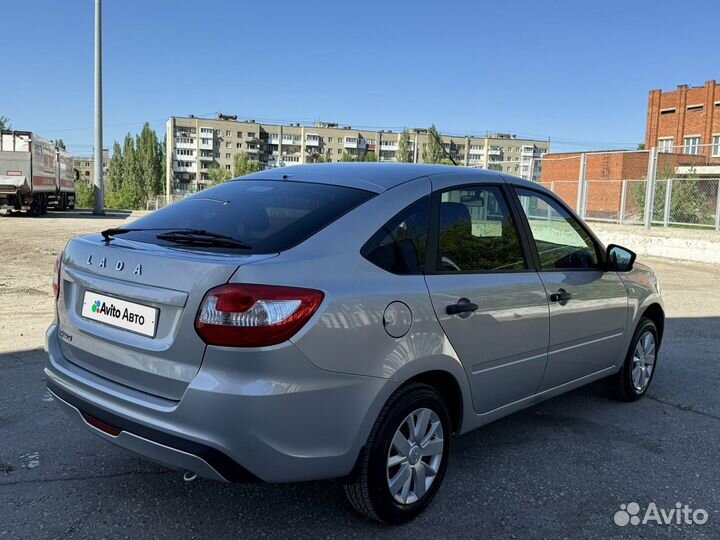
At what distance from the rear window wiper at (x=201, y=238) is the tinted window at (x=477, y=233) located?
1012mm

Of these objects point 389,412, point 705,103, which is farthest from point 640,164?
point 389,412

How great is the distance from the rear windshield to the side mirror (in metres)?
2.11

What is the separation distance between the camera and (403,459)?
9.43 ft

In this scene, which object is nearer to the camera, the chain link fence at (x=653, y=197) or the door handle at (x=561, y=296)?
the door handle at (x=561, y=296)

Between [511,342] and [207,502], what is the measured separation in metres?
1.79

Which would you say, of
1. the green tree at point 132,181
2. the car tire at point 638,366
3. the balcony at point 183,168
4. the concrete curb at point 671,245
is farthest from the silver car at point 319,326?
the balcony at point 183,168

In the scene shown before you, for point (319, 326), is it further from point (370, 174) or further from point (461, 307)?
point (370, 174)

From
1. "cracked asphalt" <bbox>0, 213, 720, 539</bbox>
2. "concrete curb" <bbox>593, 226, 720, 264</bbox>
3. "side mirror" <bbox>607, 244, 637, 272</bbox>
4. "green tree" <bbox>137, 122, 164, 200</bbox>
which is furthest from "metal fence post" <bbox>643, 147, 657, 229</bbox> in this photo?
"green tree" <bbox>137, 122, 164, 200</bbox>

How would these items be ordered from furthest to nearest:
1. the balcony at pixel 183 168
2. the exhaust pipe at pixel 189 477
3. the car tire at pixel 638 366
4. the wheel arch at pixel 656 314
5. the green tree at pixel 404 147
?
the balcony at pixel 183 168
the green tree at pixel 404 147
the wheel arch at pixel 656 314
the car tire at pixel 638 366
the exhaust pipe at pixel 189 477

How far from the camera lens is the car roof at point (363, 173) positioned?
126 inches

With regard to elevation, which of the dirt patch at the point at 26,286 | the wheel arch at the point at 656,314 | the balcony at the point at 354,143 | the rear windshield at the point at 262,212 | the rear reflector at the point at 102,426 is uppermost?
the balcony at the point at 354,143

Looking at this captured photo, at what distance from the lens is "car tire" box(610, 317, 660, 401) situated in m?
4.69

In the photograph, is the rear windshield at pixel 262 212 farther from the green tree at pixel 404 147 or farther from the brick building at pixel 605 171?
the green tree at pixel 404 147

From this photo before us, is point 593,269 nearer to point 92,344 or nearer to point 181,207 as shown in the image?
point 181,207
